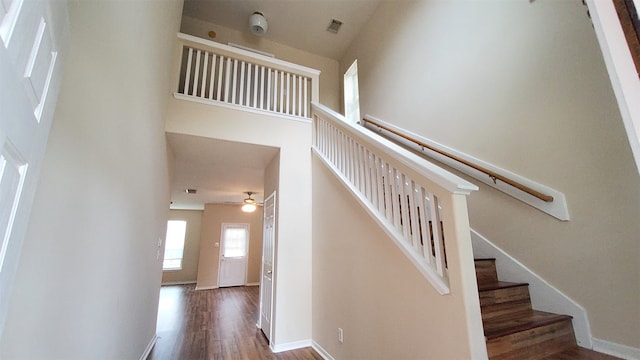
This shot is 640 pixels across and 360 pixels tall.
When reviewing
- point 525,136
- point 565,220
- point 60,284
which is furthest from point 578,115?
point 60,284

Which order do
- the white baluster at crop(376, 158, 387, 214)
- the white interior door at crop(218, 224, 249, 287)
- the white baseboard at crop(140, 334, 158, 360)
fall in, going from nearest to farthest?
the white baluster at crop(376, 158, 387, 214) < the white baseboard at crop(140, 334, 158, 360) < the white interior door at crop(218, 224, 249, 287)

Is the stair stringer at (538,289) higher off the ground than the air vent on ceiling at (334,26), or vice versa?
the air vent on ceiling at (334,26)

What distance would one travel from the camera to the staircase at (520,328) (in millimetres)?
1632

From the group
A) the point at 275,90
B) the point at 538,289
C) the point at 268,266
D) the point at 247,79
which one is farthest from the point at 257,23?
the point at 538,289

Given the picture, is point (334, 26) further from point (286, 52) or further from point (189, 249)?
point (189, 249)

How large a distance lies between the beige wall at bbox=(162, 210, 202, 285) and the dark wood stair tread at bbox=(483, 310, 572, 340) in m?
10.5

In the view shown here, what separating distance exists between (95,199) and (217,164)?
3045mm

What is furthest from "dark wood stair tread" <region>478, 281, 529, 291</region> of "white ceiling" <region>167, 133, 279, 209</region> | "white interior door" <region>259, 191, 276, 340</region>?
"white ceiling" <region>167, 133, 279, 209</region>

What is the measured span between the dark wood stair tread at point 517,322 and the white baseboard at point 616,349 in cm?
20

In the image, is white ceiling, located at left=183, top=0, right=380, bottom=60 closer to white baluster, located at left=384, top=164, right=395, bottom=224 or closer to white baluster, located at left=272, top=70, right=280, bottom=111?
white baluster, located at left=272, top=70, right=280, bottom=111

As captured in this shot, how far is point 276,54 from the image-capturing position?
5.59m

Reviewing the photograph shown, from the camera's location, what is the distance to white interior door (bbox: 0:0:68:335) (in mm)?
586

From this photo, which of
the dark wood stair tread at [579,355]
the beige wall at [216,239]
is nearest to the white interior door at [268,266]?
the dark wood stair tread at [579,355]

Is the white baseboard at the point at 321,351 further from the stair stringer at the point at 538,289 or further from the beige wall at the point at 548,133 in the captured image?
the beige wall at the point at 548,133
